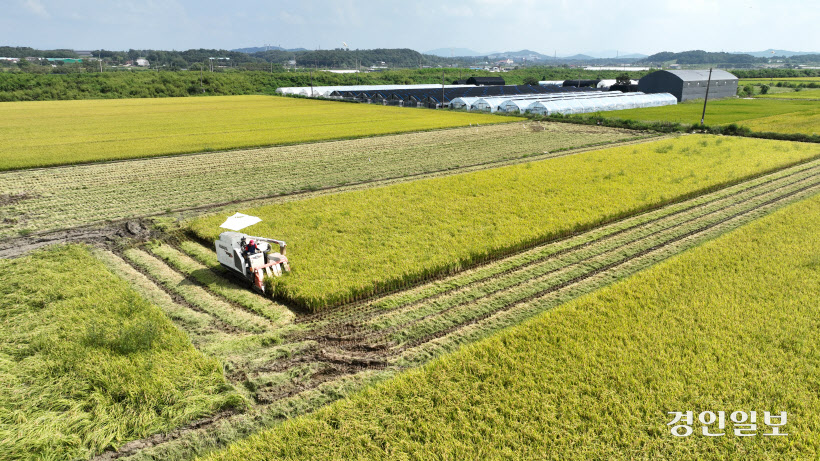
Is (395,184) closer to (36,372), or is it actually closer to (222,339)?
(222,339)

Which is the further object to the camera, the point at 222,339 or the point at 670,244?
the point at 670,244

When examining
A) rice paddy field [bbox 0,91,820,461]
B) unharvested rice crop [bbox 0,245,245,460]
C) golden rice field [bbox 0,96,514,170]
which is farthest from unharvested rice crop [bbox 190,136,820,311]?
golden rice field [bbox 0,96,514,170]

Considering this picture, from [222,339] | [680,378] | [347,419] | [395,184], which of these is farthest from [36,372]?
[395,184]

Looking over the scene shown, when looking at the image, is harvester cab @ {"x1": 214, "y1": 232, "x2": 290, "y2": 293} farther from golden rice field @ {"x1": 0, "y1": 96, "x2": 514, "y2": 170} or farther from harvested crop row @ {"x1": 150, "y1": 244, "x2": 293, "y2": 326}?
golden rice field @ {"x1": 0, "y1": 96, "x2": 514, "y2": 170}

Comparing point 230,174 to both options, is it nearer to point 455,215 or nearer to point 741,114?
point 455,215

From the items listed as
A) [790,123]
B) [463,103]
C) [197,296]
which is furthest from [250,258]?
[463,103]

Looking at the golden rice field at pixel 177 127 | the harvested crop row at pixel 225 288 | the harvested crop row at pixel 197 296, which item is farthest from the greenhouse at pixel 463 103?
the harvested crop row at pixel 197 296

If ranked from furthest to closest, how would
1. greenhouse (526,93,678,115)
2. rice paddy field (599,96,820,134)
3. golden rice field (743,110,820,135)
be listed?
greenhouse (526,93,678,115), rice paddy field (599,96,820,134), golden rice field (743,110,820,135)
